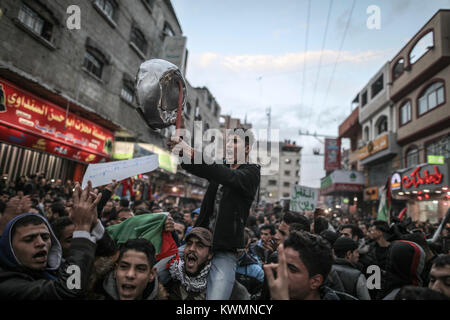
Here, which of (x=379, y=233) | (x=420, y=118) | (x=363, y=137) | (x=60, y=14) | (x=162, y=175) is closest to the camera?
(x=379, y=233)

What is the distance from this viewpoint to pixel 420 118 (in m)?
18.4

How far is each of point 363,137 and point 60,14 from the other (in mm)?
27176

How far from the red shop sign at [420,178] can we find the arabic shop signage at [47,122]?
17043mm

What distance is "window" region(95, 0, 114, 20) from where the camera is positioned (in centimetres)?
1261

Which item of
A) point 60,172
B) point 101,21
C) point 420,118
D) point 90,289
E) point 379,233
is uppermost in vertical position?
point 101,21

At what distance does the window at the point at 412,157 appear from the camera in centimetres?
1947

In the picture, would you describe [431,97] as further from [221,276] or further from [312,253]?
[221,276]

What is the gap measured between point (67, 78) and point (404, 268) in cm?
1230

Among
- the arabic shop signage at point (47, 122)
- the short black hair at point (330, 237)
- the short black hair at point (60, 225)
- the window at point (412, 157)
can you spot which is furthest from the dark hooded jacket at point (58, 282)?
the window at point (412, 157)

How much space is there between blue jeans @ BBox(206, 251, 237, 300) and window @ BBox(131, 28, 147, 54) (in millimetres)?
16249

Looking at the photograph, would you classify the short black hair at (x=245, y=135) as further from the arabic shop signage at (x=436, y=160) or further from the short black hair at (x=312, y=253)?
the arabic shop signage at (x=436, y=160)

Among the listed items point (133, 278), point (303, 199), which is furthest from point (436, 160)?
point (133, 278)
